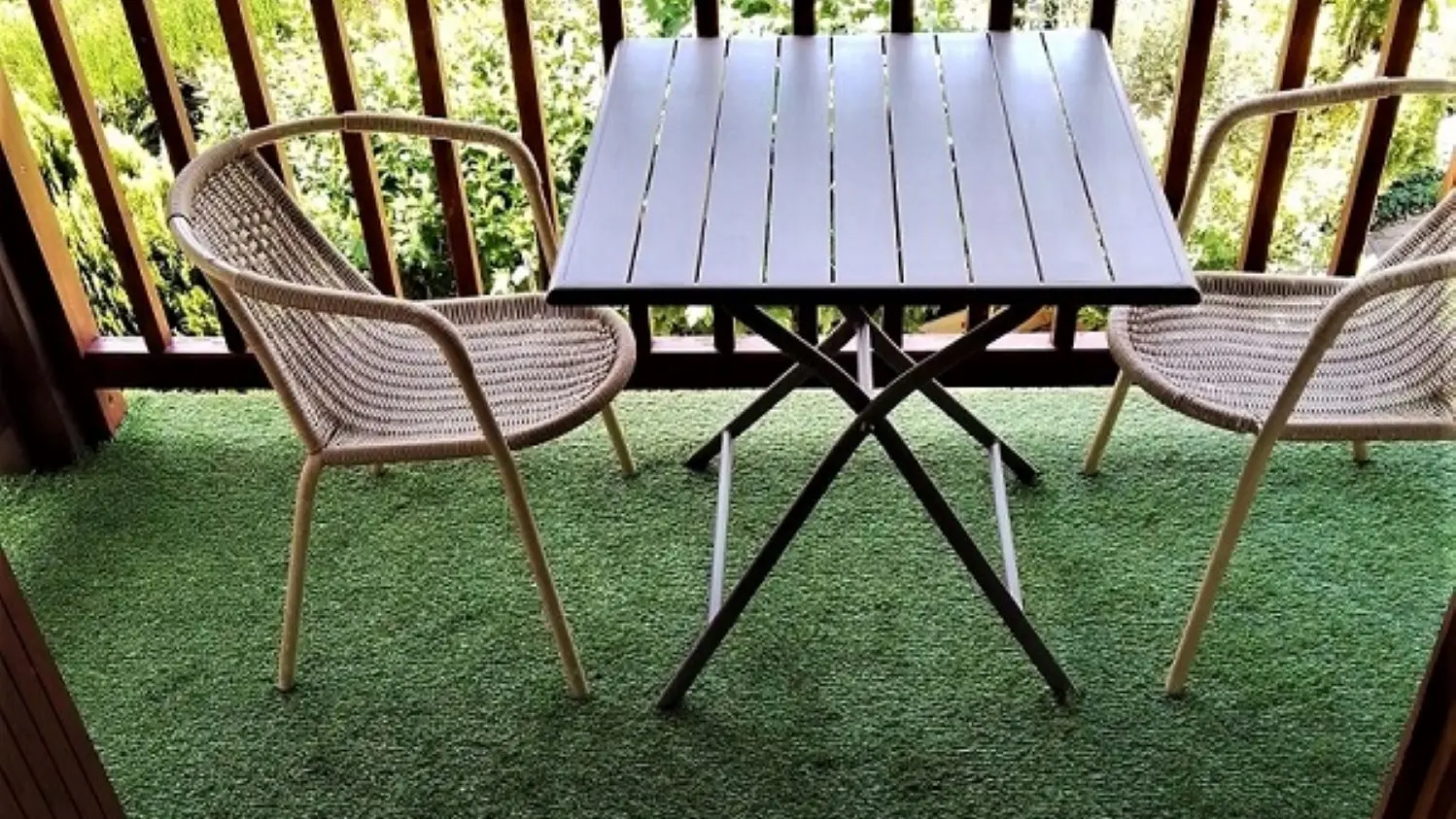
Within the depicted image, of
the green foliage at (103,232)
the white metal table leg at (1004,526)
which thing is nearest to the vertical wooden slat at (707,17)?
the white metal table leg at (1004,526)

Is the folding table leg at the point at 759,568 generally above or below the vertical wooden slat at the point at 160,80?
below

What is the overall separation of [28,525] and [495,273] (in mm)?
1186

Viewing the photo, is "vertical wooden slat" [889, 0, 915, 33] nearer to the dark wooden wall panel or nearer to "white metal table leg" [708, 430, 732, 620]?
"white metal table leg" [708, 430, 732, 620]

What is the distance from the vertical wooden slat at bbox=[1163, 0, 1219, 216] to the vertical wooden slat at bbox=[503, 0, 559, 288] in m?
1.09

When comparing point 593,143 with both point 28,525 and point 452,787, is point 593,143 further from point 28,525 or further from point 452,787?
point 28,525

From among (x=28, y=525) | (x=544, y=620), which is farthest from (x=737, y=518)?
(x=28, y=525)

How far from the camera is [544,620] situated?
2248mm

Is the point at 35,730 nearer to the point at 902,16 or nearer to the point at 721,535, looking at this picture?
the point at 721,535

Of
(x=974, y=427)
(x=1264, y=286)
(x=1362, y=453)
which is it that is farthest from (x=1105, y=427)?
(x=1362, y=453)

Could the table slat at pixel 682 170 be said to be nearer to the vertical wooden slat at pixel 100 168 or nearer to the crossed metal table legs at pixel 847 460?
the crossed metal table legs at pixel 847 460

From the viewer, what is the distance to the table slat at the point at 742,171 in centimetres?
160

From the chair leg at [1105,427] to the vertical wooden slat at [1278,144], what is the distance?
0.34 metres

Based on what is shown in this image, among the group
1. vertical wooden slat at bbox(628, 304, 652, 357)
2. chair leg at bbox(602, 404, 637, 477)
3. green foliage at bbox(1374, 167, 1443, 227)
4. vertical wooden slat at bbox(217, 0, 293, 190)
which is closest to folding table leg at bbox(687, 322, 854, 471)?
chair leg at bbox(602, 404, 637, 477)

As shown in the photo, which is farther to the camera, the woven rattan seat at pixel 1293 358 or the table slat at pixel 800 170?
the woven rattan seat at pixel 1293 358
